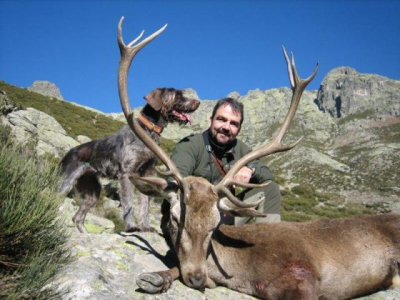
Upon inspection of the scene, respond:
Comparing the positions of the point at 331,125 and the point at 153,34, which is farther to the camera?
the point at 331,125

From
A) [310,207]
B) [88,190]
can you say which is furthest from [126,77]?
[310,207]

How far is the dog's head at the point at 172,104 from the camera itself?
274 inches

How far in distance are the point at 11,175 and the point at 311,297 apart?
133 inches

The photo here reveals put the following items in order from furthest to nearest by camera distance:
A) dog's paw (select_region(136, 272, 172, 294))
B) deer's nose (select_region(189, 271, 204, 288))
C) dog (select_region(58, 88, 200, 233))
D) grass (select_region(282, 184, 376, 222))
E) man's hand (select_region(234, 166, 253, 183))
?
grass (select_region(282, 184, 376, 222)) → dog (select_region(58, 88, 200, 233)) → man's hand (select_region(234, 166, 253, 183)) → deer's nose (select_region(189, 271, 204, 288)) → dog's paw (select_region(136, 272, 172, 294))

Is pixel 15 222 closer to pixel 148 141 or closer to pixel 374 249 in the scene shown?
pixel 148 141

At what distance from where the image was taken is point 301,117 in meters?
180

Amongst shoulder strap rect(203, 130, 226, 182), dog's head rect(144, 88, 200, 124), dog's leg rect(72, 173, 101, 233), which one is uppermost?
dog's head rect(144, 88, 200, 124)

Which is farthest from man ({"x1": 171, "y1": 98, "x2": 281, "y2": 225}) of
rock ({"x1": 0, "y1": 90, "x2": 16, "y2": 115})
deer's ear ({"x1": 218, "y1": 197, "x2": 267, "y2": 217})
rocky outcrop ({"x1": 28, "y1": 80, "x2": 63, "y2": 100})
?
rocky outcrop ({"x1": 28, "y1": 80, "x2": 63, "y2": 100})

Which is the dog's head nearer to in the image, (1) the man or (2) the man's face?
(1) the man

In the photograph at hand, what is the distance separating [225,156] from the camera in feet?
21.1

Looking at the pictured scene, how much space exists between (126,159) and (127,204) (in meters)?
0.87

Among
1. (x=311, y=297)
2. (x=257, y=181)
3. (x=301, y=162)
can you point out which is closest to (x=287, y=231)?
(x=311, y=297)

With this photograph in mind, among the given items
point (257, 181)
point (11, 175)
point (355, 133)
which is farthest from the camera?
point (355, 133)

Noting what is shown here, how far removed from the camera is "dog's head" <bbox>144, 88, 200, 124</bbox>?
6963mm
